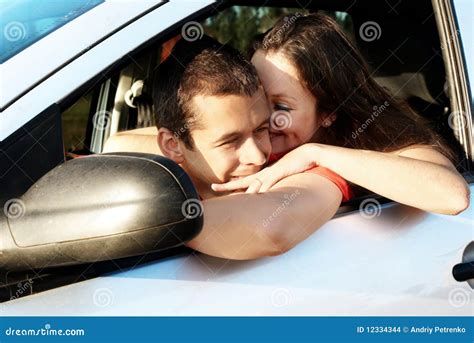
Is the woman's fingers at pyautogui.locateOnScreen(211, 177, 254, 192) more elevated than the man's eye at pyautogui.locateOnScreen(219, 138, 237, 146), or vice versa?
the man's eye at pyautogui.locateOnScreen(219, 138, 237, 146)

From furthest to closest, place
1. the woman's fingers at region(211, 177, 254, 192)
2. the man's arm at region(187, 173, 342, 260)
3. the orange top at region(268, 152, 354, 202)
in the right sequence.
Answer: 1. the orange top at region(268, 152, 354, 202)
2. the woman's fingers at region(211, 177, 254, 192)
3. the man's arm at region(187, 173, 342, 260)

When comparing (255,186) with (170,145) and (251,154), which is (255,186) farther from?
(170,145)

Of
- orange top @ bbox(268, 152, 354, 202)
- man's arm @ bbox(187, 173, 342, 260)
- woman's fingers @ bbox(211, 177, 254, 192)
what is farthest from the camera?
orange top @ bbox(268, 152, 354, 202)

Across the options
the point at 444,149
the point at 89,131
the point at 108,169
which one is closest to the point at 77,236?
the point at 108,169

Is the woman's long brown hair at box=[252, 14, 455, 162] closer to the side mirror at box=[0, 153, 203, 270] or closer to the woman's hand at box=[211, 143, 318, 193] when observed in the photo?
the woman's hand at box=[211, 143, 318, 193]

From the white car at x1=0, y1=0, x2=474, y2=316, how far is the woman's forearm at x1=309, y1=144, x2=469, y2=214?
0.07 metres

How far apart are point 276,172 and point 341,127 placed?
0.59 meters

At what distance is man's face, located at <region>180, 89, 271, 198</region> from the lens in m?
2.20

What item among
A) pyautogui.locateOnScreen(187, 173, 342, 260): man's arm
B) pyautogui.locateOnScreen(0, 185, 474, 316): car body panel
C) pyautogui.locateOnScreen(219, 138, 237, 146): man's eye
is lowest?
pyautogui.locateOnScreen(0, 185, 474, 316): car body panel

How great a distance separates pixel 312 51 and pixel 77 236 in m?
1.27

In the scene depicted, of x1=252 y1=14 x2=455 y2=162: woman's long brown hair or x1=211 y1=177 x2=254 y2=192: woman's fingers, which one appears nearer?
x1=211 y1=177 x2=254 y2=192: woman's fingers

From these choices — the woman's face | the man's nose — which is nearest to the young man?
the man's nose

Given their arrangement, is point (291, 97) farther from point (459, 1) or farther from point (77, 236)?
point (77, 236)

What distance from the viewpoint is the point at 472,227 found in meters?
2.37
